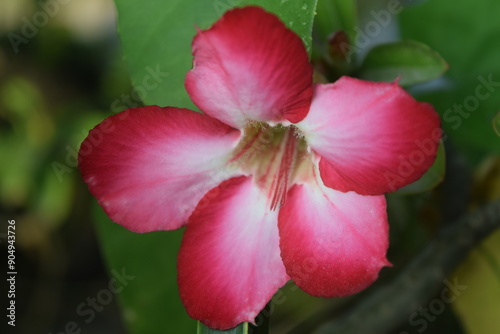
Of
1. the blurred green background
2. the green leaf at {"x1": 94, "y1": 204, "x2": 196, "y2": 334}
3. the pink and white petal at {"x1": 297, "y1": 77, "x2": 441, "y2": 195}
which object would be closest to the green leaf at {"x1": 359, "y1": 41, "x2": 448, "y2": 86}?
the blurred green background

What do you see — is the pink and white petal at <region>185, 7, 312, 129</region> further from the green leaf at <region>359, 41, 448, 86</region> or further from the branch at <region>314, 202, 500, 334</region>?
the branch at <region>314, 202, 500, 334</region>

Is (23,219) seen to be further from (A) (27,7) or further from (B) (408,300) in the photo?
(B) (408,300)

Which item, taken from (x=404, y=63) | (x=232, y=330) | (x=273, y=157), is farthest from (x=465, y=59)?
(x=232, y=330)

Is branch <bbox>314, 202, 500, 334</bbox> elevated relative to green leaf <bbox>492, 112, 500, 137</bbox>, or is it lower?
lower

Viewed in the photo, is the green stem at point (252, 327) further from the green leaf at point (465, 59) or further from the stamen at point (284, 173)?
the green leaf at point (465, 59)

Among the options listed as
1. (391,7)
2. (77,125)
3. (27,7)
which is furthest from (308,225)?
(27,7)

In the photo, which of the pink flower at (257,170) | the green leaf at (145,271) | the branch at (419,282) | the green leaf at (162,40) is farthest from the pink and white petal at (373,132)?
the green leaf at (145,271)
